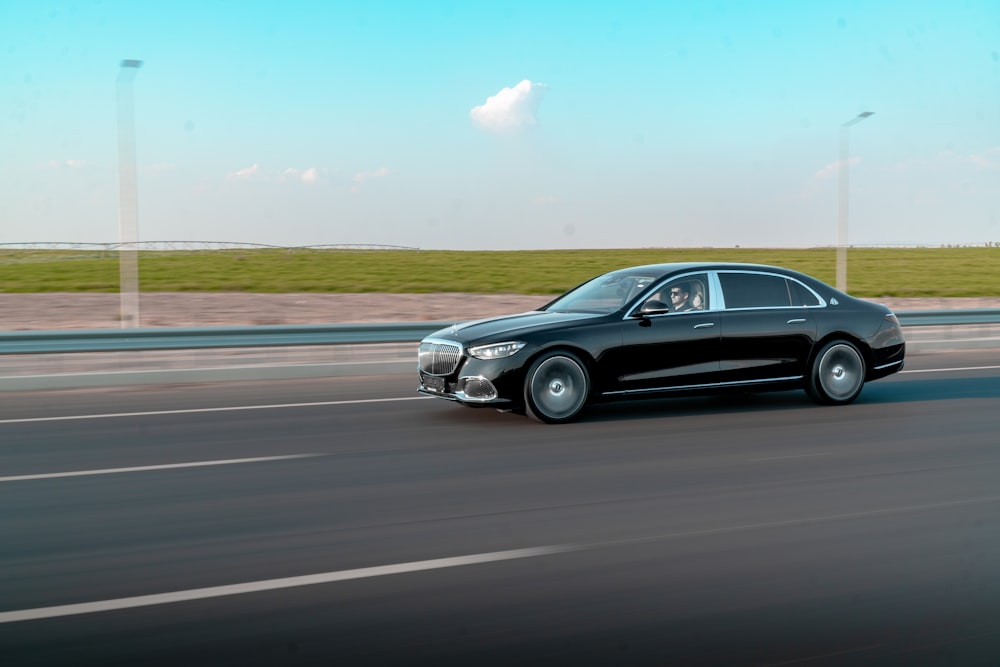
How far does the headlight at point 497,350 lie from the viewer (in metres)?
9.41

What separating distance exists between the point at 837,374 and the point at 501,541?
250 inches

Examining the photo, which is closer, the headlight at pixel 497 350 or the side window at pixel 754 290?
the headlight at pixel 497 350

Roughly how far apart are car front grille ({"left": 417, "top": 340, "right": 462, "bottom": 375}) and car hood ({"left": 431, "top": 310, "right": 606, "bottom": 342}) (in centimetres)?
11

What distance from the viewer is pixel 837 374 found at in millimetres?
10805

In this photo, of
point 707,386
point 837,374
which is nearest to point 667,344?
point 707,386

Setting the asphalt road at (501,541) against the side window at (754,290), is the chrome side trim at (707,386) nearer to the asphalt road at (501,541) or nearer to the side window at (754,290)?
the asphalt road at (501,541)

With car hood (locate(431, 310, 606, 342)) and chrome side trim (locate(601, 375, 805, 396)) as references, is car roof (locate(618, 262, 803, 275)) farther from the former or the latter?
chrome side trim (locate(601, 375, 805, 396))

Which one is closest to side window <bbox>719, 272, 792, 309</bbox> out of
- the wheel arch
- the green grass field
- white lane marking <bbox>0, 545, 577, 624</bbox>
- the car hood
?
the wheel arch

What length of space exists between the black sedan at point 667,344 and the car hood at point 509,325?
0.04ft

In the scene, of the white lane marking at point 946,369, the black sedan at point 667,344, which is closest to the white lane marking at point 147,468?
the black sedan at point 667,344

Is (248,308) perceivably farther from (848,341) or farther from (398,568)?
(398,568)

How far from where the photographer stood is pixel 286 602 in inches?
180

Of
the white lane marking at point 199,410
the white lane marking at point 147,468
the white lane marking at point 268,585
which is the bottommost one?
the white lane marking at point 268,585

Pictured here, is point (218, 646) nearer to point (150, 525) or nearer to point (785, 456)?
point (150, 525)
